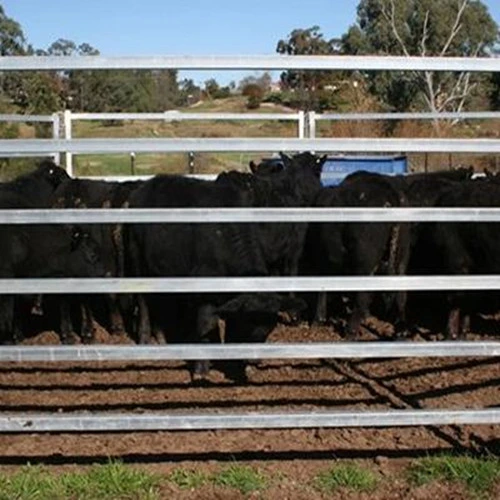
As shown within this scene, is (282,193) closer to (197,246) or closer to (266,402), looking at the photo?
(197,246)

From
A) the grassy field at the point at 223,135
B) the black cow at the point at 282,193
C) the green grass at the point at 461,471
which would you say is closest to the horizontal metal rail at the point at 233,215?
the green grass at the point at 461,471

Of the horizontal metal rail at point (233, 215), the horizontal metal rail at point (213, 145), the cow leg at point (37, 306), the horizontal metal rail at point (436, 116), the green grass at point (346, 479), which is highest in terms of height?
the horizontal metal rail at point (436, 116)

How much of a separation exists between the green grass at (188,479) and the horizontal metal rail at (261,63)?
2.24m

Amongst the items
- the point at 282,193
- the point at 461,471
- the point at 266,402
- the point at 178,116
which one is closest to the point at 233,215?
the point at 461,471

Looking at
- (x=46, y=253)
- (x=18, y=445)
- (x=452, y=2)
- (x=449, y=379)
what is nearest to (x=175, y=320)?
(x=46, y=253)

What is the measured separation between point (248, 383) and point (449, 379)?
1.59 meters

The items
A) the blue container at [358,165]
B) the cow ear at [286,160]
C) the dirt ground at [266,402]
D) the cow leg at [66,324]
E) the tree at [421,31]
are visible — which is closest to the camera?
the dirt ground at [266,402]

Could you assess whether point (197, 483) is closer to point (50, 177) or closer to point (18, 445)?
point (18, 445)

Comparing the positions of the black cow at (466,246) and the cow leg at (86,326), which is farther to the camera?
the cow leg at (86,326)

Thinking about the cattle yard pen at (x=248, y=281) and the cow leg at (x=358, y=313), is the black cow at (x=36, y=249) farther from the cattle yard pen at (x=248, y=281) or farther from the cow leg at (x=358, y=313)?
the cattle yard pen at (x=248, y=281)

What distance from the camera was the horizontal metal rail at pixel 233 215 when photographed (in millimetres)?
4711

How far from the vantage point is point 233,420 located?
4.88 m

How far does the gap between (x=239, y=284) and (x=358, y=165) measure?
29.7 feet

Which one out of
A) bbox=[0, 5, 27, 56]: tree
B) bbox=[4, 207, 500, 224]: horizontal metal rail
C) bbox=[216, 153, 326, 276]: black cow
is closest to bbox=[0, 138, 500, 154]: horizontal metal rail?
bbox=[4, 207, 500, 224]: horizontal metal rail
